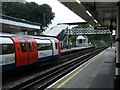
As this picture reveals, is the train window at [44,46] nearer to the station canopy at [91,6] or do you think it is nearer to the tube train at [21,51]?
the tube train at [21,51]

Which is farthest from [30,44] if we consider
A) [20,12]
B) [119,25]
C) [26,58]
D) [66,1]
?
[20,12]

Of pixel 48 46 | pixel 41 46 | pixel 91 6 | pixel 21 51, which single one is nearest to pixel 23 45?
pixel 21 51

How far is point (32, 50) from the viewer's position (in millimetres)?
12125

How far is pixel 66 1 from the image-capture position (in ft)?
23.9

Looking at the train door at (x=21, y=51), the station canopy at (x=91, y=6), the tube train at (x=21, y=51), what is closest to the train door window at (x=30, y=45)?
the tube train at (x=21, y=51)

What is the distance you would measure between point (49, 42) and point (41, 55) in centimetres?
227

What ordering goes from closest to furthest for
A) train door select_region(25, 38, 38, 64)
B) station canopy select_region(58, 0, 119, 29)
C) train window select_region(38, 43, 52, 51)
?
station canopy select_region(58, 0, 119, 29), train door select_region(25, 38, 38, 64), train window select_region(38, 43, 52, 51)

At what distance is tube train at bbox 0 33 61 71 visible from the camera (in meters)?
9.29

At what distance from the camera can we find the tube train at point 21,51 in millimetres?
9293

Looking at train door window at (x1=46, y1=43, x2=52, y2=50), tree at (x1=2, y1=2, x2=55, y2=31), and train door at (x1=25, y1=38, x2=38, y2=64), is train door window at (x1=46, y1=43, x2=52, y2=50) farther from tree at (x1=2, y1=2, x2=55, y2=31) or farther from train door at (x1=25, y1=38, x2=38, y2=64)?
tree at (x1=2, y1=2, x2=55, y2=31)

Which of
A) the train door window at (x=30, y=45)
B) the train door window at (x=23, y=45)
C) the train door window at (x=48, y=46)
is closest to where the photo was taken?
the train door window at (x=23, y=45)

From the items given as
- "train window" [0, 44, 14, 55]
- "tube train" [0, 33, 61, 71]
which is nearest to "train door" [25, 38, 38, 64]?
"tube train" [0, 33, 61, 71]

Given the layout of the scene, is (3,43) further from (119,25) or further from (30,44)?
(119,25)

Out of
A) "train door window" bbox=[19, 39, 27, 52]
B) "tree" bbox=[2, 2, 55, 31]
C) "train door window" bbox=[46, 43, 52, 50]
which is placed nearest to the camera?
"train door window" bbox=[19, 39, 27, 52]
